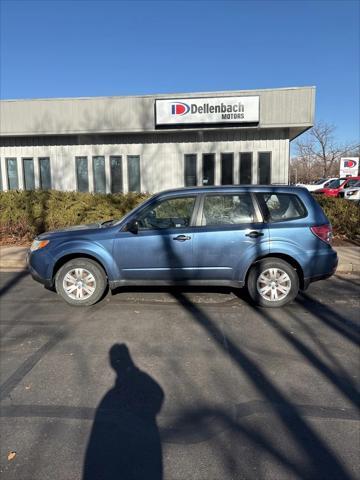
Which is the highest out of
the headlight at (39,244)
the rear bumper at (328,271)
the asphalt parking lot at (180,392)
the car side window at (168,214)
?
the car side window at (168,214)

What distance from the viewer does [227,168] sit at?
17.8 metres

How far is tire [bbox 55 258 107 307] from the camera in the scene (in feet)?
18.1

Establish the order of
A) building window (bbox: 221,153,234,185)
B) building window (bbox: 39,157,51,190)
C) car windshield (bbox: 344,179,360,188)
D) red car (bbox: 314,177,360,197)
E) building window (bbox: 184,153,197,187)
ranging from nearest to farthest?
building window (bbox: 221,153,234,185) < building window (bbox: 184,153,197,187) < building window (bbox: 39,157,51,190) < car windshield (bbox: 344,179,360,188) < red car (bbox: 314,177,360,197)

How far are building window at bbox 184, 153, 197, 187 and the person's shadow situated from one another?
15144 mm

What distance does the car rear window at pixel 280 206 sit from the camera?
213 inches

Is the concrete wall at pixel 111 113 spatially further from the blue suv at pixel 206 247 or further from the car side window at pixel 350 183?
the blue suv at pixel 206 247

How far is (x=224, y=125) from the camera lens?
1628 centimetres

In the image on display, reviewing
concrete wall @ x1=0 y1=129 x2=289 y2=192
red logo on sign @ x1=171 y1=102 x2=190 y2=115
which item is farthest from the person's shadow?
concrete wall @ x1=0 y1=129 x2=289 y2=192

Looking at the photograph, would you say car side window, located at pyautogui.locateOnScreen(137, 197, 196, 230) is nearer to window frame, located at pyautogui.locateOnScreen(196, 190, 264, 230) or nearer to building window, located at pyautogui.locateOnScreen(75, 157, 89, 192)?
window frame, located at pyautogui.locateOnScreen(196, 190, 264, 230)

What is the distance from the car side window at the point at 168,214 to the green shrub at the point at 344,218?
6662 mm

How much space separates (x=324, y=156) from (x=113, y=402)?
2578 inches

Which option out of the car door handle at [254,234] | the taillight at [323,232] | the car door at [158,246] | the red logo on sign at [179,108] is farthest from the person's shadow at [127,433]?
the red logo on sign at [179,108]

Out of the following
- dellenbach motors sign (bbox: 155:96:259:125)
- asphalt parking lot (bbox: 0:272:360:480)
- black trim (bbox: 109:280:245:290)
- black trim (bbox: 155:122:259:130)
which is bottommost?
asphalt parking lot (bbox: 0:272:360:480)

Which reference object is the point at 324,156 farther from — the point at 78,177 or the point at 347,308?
the point at 347,308
